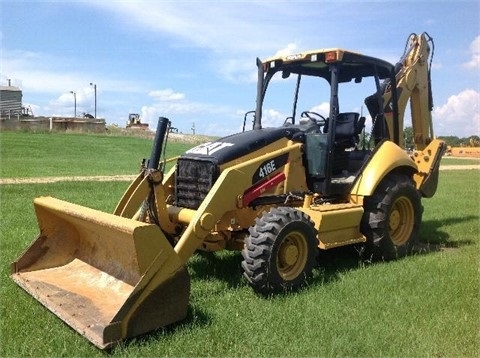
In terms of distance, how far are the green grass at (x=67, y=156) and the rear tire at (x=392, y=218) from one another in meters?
14.3

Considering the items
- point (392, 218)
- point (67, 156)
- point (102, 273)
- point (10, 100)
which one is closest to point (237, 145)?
point (102, 273)

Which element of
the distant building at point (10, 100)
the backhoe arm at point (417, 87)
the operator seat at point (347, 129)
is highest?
the distant building at point (10, 100)

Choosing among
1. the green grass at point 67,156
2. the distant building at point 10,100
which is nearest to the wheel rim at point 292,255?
the green grass at point 67,156

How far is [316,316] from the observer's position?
16.2 ft

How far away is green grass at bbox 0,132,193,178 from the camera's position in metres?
21.0

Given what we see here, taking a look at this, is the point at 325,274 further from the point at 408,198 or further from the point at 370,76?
the point at 370,76

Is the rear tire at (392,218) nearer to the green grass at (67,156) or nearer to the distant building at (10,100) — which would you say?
the green grass at (67,156)

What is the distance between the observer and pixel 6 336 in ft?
14.7

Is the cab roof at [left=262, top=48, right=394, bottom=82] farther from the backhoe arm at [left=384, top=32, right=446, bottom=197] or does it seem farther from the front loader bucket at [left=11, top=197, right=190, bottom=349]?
the front loader bucket at [left=11, top=197, right=190, bottom=349]

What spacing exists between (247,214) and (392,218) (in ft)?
7.99

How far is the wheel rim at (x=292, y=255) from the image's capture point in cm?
573

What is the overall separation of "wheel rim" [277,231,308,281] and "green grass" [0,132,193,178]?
1470 centimetres

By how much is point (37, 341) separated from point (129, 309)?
799mm

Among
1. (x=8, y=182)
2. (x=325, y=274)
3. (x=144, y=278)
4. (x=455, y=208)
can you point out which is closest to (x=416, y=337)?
(x=325, y=274)
